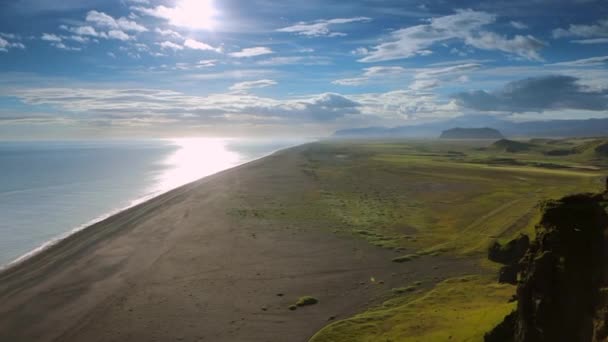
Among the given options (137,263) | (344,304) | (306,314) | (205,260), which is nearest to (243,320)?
(306,314)

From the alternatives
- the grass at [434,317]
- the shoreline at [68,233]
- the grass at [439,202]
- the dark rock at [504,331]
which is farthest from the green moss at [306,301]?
the shoreline at [68,233]

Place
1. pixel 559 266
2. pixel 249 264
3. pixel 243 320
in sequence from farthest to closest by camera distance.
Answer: pixel 249 264
pixel 243 320
pixel 559 266

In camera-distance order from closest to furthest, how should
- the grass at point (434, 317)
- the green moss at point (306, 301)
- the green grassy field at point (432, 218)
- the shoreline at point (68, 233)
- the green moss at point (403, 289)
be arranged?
the grass at point (434, 317), the green grassy field at point (432, 218), the green moss at point (306, 301), the green moss at point (403, 289), the shoreline at point (68, 233)

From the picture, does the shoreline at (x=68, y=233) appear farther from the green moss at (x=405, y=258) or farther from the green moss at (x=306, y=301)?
the green moss at (x=405, y=258)

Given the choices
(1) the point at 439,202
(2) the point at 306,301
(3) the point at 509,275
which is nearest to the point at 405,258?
(3) the point at 509,275

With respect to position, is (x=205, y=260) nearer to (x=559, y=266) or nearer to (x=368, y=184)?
(x=559, y=266)

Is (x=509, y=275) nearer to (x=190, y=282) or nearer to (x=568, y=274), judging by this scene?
(x=568, y=274)
